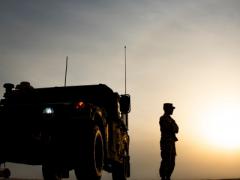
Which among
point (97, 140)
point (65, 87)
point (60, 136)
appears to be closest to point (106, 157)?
point (97, 140)

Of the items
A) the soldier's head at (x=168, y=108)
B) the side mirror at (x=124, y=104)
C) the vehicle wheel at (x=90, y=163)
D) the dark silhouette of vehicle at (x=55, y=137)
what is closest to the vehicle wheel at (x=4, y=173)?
the dark silhouette of vehicle at (x=55, y=137)

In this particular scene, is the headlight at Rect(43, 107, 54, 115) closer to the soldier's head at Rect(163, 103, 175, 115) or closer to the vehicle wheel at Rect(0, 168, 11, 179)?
the vehicle wheel at Rect(0, 168, 11, 179)

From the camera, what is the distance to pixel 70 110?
802 cm

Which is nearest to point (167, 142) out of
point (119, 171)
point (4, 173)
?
point (119, 171)

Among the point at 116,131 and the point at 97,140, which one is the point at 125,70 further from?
the point at 97,140

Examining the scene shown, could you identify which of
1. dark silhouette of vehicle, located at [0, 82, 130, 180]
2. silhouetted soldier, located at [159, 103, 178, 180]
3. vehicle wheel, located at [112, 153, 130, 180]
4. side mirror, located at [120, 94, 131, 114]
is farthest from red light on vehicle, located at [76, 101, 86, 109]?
silhouetted soldier, located at [159, 103, 178, 180]

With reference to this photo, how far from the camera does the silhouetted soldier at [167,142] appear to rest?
466 inches

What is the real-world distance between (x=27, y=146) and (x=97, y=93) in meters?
3.01

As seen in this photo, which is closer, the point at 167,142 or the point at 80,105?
the point at 80,105

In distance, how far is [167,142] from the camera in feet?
39.0

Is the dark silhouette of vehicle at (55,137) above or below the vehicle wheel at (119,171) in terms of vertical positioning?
above

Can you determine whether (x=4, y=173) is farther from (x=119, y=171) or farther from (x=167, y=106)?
(x=167, y=106)

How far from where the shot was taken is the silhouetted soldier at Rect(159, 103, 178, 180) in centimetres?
1183

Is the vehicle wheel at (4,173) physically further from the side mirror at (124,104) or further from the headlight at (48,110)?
the side mirror at (124,104)
